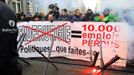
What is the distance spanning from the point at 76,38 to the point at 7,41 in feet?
20.3

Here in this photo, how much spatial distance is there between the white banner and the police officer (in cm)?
566

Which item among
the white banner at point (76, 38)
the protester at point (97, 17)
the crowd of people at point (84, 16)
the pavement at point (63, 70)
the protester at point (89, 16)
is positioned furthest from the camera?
the protester at point (89, 16)

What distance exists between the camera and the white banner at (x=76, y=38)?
26.1 ft

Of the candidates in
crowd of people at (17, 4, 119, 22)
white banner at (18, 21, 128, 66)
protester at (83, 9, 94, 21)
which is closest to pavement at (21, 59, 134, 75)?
white banner at (18, 21, 128, 66)

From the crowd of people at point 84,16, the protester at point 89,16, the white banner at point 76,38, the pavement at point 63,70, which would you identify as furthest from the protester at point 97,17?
the pavement at point 63,70

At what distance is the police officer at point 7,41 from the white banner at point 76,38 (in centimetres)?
566

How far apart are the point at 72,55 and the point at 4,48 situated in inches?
247

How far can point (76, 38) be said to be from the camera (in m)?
8.55

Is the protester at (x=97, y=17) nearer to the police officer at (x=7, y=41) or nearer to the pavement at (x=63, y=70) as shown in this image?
the pavement at (x=63, y=70)

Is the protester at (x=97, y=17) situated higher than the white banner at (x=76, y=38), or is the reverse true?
the protester at (x=97, y=17)

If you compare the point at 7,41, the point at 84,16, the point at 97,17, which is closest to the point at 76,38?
the point at 97,17

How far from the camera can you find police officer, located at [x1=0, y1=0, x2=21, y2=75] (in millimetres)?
2393

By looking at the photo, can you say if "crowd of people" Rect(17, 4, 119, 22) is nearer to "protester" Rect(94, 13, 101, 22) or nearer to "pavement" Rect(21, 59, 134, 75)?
"protester" Rect(94, 13, 101, 22)

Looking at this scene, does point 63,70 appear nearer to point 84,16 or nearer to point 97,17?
point 97,17
